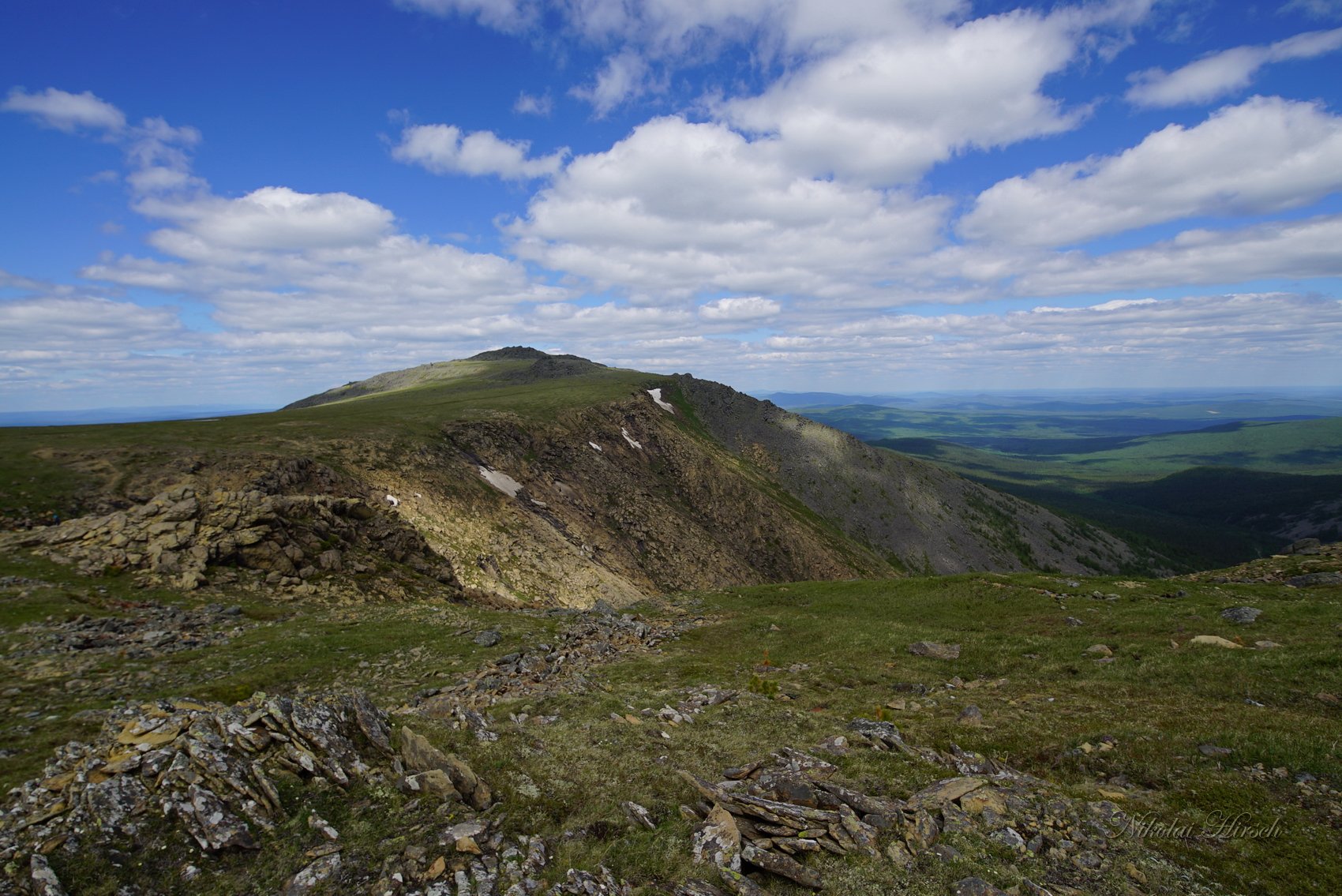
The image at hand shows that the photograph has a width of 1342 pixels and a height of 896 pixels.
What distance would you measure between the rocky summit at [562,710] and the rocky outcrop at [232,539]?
221mm

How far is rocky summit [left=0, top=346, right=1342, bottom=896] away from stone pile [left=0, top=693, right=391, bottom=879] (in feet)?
0.21

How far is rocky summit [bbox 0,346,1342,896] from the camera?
10.5m

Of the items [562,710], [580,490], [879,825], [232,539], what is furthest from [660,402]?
[879,825]

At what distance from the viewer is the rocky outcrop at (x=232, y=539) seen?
32.1 meters

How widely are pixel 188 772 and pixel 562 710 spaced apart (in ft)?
36.1

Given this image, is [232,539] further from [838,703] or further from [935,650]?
[935,650]

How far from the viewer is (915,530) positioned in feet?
416

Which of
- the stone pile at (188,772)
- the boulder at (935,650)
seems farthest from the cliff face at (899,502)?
the stone pile at (188,772)

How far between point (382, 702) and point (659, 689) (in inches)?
447

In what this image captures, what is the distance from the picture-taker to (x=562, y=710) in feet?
65.4

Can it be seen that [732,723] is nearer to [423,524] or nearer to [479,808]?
[479,808]

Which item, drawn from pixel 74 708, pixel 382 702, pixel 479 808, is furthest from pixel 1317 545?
pixel 74 708

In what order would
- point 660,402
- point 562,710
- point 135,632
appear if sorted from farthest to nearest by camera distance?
point 660,402 < point 135,632 < point 562,710

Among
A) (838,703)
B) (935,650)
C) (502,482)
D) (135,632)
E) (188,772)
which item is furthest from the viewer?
(502,482)
